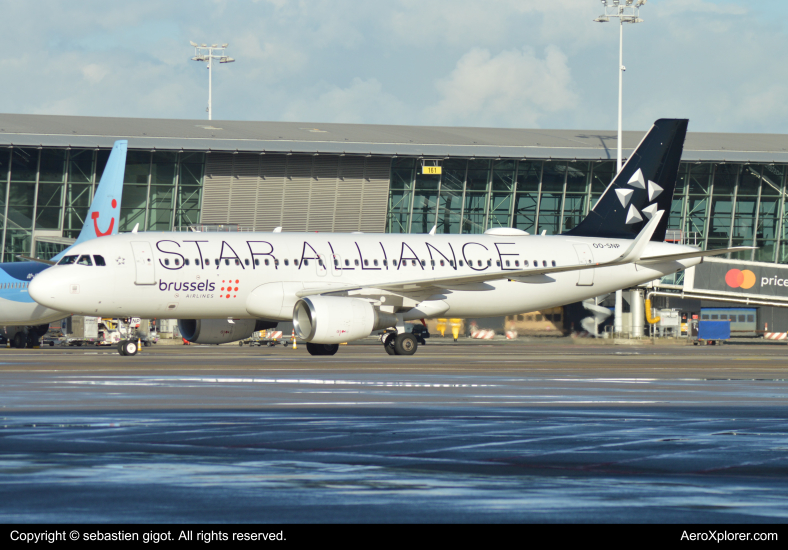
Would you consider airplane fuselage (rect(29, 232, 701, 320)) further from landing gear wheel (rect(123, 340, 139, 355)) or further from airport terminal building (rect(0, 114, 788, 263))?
airport terminal building (rect(0, 114, 788, 263))

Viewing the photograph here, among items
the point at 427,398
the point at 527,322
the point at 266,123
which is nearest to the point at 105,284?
the point at 427,398

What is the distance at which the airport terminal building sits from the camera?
65438mm

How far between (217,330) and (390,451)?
1079 inches

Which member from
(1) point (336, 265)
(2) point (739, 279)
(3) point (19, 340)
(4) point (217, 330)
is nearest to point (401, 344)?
(1) point (336, 265)

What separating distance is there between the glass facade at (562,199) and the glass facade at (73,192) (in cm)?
1327

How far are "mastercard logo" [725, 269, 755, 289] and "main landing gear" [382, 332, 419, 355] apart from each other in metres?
28.8

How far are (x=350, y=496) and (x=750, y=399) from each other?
38.3 feet

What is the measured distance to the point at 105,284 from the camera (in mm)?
34188

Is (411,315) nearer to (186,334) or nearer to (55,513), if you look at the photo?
(186,334)

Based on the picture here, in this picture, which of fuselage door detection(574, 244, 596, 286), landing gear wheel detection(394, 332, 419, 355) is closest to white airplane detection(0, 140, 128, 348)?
landing gear wheel detection(394, 332, 419, 355)

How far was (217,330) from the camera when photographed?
3772 cm

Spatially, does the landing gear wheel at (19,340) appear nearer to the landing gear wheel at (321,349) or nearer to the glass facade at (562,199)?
the landing gear wheel at (321,349)

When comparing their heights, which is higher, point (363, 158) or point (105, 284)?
point (363, 158)

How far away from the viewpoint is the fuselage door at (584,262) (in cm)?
4141
